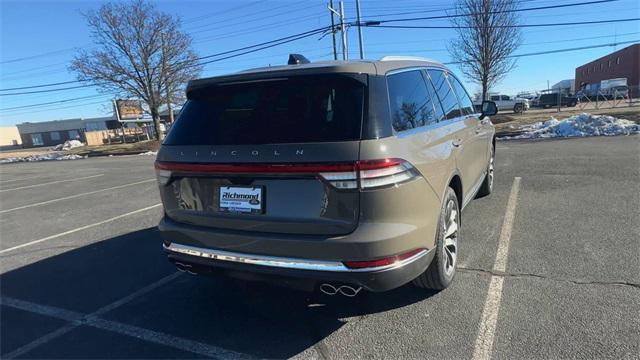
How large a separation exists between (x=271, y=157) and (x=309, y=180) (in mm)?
278

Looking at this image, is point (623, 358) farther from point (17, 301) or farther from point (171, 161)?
point (17, 301)

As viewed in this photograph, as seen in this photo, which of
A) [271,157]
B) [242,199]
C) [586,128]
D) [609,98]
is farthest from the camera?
[609,98]

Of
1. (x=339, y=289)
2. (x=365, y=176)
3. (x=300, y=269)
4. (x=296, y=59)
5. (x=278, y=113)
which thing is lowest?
(x=339, y=289)

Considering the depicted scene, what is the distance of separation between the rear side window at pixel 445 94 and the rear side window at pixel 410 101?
306 millimetres

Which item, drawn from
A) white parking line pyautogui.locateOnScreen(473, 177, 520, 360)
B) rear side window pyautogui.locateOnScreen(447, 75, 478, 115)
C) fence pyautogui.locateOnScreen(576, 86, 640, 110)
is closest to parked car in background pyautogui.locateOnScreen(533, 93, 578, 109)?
fence pyautogui.locateOnScreen(576, 86, 640, 110)

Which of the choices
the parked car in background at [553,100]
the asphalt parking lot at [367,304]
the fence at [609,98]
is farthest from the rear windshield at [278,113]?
the parked car in background at [553,100]

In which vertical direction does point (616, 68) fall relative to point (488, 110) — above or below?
below

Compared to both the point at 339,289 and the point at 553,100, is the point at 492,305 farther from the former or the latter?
the point at 553,100

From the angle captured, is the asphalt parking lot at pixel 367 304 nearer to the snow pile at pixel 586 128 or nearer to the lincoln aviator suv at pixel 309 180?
the lincoln aviator suv at pixel 309 180

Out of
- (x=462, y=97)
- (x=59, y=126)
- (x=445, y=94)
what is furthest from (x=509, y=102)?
(x=59, y=126)

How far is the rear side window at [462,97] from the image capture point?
15.6ft

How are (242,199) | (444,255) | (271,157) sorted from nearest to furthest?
(271,157) < (242,199) < (444,255)

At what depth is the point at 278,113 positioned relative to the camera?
272cm

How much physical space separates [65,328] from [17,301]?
3.19 ft
